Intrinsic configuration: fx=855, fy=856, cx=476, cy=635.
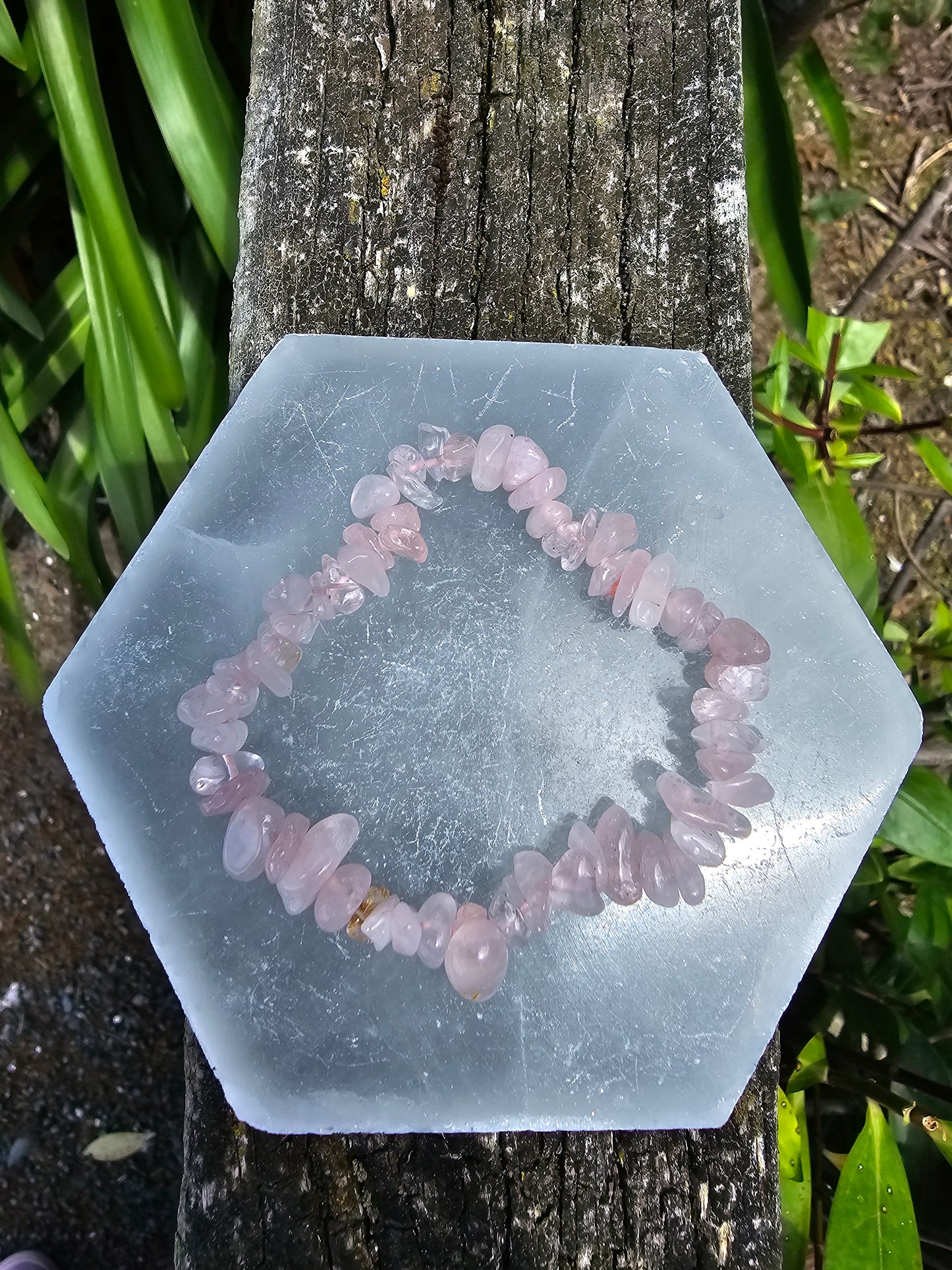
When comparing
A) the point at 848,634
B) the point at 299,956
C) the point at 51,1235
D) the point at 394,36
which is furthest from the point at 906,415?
the point at 51,1235

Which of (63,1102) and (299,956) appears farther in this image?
(63,1102)

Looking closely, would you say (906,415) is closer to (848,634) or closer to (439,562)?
(848,634)

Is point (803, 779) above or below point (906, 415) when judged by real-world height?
above

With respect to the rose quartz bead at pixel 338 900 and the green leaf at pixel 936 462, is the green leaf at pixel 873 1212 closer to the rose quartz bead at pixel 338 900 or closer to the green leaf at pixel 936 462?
the rose quartz bead at pixel 338 900

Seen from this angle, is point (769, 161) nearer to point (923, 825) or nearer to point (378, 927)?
point (923, 825)

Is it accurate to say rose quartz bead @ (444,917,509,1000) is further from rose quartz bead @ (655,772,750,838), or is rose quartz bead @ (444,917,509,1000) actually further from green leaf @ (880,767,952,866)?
green leaf @ (880,767,952,866)

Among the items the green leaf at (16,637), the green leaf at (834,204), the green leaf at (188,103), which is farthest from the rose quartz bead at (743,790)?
the green leaf at (834,204)

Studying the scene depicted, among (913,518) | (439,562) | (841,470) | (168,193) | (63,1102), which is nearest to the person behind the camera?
(439,562)
